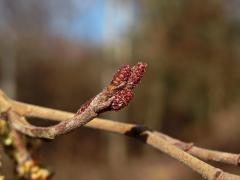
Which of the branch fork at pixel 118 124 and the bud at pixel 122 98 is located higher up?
the bud at pixel 122 98

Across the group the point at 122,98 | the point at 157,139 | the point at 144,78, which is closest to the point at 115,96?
the point at 122,98

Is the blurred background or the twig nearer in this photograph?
the twig

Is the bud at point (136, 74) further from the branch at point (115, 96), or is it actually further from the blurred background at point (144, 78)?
the blurred background at point (144, 78)

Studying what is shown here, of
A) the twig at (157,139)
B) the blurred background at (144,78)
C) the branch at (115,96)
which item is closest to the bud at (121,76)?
the branch at (115,96)

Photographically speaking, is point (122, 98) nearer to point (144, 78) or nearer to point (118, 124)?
point (118, 124)

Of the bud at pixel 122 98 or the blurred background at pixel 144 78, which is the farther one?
the blurred background at pixel 144 78

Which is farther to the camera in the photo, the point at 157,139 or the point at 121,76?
the point at 157,139

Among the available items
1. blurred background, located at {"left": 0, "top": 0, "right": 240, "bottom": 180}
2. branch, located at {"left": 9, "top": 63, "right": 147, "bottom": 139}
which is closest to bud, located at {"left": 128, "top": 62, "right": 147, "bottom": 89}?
branch, located at {"left": 9, "top": 63, "right": 147, "bottom": 139}

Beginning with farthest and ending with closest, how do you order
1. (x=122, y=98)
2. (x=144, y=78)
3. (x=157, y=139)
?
1. (x=144, y=78)
2. (x=157, y=139)
3. (x=122, y=98)

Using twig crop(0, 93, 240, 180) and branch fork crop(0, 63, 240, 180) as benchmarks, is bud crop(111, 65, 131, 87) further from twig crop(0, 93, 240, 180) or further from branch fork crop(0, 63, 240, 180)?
twig crop(0, 93, 240, 180)
